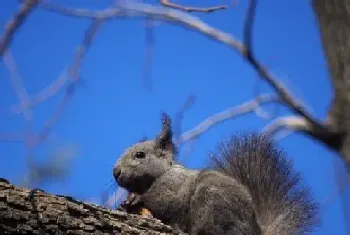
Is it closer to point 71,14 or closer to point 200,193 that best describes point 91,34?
point 71,14

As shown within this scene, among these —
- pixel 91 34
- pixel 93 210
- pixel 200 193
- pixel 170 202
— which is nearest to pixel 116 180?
pixel 170 202

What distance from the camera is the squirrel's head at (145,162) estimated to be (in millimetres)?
3973

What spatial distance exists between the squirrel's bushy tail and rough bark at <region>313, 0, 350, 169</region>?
99.0 inches

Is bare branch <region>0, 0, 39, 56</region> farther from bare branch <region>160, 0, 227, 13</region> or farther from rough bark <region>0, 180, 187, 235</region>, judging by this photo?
rough bark <region>0, 180, 187, 235</region>

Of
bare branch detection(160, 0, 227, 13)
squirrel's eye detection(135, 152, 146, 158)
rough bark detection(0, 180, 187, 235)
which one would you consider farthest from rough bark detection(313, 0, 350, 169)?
squirrel's eye detection(135, 152, 146, 158)

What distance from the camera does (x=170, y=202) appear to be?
12.4 ft

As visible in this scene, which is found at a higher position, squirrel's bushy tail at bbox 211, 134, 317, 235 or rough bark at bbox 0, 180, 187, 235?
squirrel's bushy tail at bbox 211, 134, 317, 235

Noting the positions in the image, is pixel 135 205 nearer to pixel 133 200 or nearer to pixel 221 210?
pixel 133 200

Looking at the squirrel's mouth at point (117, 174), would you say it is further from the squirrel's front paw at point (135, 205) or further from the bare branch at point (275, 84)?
the bare branch at point (275, 84)

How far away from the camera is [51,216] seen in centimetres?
237

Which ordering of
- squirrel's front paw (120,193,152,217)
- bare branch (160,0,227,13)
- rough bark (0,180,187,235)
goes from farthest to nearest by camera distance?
squirrel's front paw (120,193,152,217) → rough bark (0,180,187,235) → bare branch (160,0,227,13)

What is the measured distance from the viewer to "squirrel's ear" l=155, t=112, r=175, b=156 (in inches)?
162

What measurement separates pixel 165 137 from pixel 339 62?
2866 mm

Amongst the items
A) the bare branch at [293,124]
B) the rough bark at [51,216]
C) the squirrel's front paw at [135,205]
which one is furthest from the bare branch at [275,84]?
the squirrel's front paw at [135,205]
